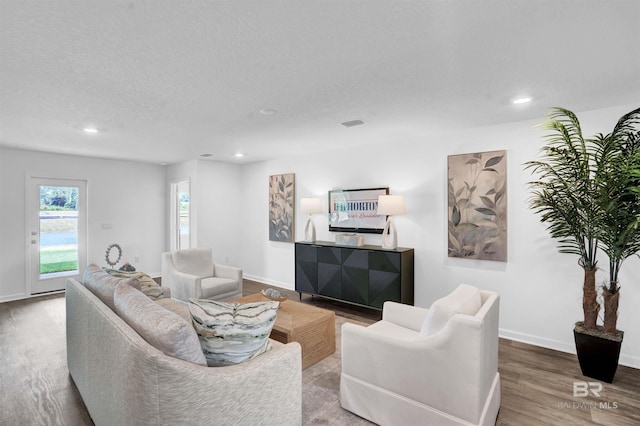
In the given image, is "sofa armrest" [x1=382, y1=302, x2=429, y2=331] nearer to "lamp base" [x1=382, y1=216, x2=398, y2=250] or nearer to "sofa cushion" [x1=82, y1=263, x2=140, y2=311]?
"lamp base" [x1=382, y1=216, x2=398, y2=250]

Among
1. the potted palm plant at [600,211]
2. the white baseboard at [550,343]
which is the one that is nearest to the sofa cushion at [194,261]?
the white baseboard at [550,343]

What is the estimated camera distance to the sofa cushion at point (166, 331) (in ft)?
4.64

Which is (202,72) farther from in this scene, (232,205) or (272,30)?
(232,205)

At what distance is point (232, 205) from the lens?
21.4ft

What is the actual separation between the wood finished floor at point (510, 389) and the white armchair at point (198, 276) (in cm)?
129

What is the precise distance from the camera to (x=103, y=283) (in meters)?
2.35

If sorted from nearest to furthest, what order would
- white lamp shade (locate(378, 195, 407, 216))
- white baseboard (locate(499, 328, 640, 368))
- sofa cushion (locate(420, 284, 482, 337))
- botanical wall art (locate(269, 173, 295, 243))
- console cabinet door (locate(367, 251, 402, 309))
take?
1. sofa cushion (locate(420, 284, 482, 337))
2. white baseboard (locate(499, 328, 640, 368))
3. console cabinet door (locate(367, 251, 402, 309))
4. white lamp shade (locate(378, 195, 407, 216))
5. botanical wall art (locate(269, 173, 295, 243))

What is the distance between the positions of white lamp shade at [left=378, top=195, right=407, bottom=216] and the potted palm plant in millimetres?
1500

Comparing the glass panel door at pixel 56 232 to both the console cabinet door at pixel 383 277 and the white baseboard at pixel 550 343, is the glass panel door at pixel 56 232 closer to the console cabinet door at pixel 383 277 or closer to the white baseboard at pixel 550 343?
the console cabinet door at pixel 383 277

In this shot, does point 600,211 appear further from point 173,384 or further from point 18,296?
point 18,296

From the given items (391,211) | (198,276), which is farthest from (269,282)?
(391,211)

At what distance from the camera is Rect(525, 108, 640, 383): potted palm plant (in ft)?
8.17

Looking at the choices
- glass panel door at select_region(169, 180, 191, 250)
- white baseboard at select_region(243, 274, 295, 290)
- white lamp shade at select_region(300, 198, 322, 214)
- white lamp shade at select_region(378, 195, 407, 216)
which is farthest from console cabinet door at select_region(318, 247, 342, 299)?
glass panel door at select_region(169, 180, 191, 250)

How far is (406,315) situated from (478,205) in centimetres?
168
